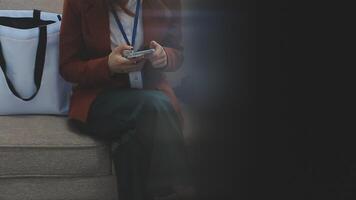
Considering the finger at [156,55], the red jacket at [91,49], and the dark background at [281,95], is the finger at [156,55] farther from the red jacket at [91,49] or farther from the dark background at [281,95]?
the dark background at [281,95]

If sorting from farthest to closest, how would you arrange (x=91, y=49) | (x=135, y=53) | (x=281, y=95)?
1. (x=91, y=49)
2. (x=135, y=53)
3. (x=281, y=95)

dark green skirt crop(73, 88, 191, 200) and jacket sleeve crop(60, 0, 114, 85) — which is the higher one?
jacket sleeve crop(60, 0, 114, 85)

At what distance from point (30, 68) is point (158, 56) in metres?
0.41

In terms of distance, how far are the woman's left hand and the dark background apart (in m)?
0.58

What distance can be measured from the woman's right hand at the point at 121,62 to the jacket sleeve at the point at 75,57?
0.10ft

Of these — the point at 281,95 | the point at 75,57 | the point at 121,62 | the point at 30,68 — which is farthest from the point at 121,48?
the point at 281,95

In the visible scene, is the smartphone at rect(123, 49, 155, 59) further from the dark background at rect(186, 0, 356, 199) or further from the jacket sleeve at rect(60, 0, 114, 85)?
the dark background at rect(186, 0, 356, 199)

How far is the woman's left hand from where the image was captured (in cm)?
112

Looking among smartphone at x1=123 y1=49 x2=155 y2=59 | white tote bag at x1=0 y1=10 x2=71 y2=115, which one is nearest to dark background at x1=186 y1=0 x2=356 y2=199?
smartphone at x1=123 y1=49 x2=155 y2=59

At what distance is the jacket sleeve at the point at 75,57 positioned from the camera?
1.17 metres

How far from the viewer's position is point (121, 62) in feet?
3.68

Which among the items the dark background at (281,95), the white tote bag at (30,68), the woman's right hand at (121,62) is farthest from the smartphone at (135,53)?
the dark background at (281,95)

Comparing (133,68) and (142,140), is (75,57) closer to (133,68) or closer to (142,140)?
(133,68)

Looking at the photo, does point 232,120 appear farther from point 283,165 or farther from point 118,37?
point 118,37
